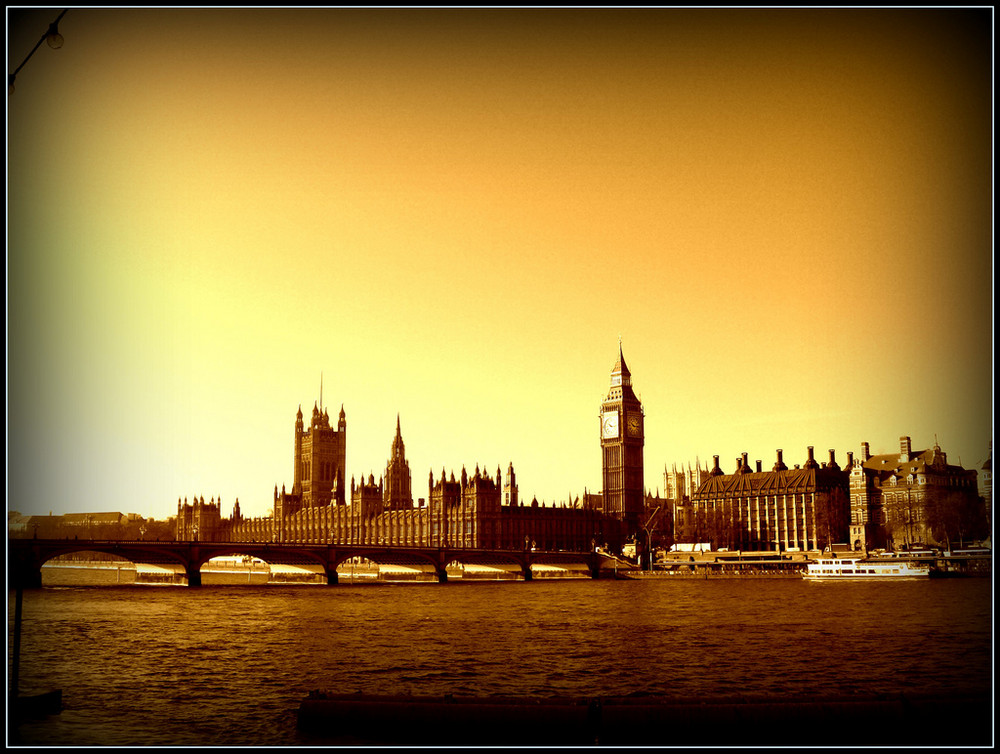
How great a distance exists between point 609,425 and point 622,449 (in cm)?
361

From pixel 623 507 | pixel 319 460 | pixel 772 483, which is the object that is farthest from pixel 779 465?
pixel 319 460

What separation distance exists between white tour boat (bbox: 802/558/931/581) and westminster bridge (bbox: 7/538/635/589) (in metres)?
21.6

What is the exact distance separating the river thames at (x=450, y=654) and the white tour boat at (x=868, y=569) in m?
18.7

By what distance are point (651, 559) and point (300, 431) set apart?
200 feet

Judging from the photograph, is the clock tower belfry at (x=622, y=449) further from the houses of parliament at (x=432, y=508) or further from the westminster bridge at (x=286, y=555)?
the westminster bridge at (x=286, y=555)

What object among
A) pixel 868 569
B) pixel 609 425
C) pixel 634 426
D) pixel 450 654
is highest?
pixel 609 425

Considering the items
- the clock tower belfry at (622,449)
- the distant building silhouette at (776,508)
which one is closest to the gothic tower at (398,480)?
the clock tower belfry at (622,449)

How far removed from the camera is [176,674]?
23859mm

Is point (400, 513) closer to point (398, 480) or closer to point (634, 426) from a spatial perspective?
point (398, 480)

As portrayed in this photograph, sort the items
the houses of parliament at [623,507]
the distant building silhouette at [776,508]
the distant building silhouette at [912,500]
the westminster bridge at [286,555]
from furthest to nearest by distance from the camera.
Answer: the distant building silhouette at [776,508], the houses of parliament at [623,507], the distant building silhouette at [912,500], the westminster bridge at [286,555]

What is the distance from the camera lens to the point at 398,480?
12381 centimetres

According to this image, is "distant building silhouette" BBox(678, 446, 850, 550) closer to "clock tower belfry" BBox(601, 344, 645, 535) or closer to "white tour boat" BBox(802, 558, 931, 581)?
"clock tower belfry" BBox(601, 344, 645, 535)

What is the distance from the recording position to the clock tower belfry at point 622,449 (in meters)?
116

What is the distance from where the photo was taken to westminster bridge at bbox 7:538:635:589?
55.6 metres
